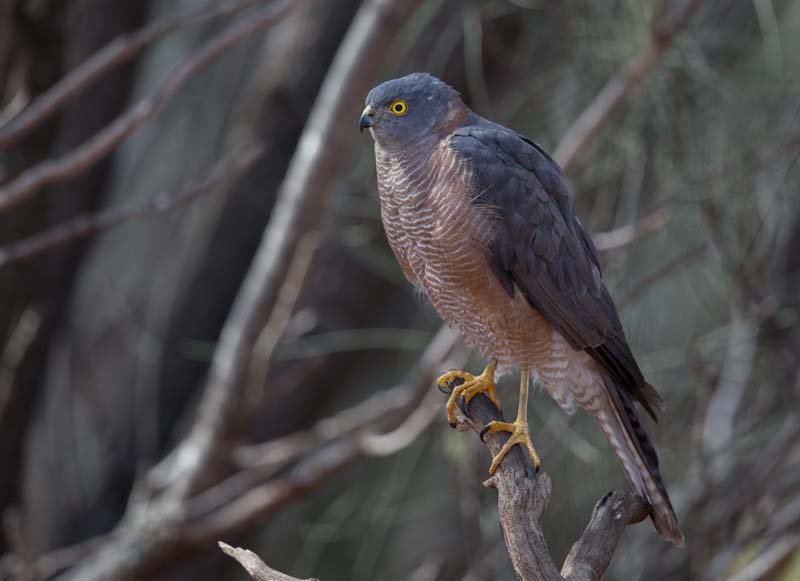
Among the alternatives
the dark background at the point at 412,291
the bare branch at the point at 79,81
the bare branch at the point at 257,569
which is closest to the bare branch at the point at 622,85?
the dark background at the point at 412,291

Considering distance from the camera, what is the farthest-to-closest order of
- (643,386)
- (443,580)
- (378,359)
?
(378,359) < (443,580) < (643,386)

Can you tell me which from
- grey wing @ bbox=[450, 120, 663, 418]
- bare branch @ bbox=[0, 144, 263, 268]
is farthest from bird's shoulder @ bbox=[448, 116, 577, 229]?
bare branch @ bbox=[0, 144, 263, 268]

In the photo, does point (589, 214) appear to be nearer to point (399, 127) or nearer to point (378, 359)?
point (378, 359)

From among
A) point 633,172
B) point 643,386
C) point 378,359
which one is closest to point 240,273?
point 378,359

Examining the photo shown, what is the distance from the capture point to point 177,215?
25.2 ft

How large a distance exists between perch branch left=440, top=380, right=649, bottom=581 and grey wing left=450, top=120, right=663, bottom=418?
55 centimetres

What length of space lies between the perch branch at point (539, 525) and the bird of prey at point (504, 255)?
242 mm

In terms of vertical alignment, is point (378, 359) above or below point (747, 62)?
below

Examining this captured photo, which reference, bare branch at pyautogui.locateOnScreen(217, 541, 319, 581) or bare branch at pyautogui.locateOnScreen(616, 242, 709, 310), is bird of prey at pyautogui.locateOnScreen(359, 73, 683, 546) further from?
bare branch at pyautogui.locateOnScreen(616, 242, 709, 310)

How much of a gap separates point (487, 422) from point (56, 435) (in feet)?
13.6

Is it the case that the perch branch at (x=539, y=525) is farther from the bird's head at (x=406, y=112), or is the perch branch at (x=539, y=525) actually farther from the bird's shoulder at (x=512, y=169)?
the bird's head at (x=406, y=112)

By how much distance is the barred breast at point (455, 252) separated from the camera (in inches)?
145

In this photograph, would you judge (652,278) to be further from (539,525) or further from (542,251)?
(539,525)

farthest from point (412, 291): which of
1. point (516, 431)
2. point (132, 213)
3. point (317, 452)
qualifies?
point (516, 431)
